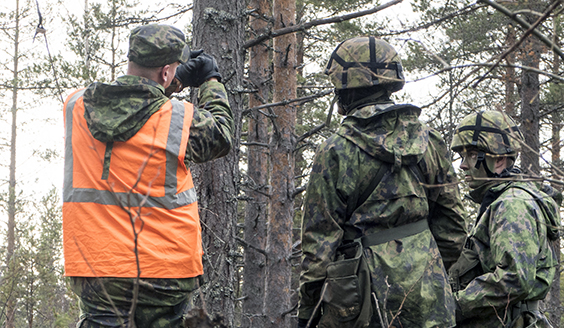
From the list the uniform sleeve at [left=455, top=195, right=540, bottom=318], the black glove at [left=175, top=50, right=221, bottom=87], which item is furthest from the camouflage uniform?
the uniform sleeve at [left=455, top=195, right=540, bottom=318]

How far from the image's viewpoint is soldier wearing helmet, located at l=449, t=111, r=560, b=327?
3266 mm

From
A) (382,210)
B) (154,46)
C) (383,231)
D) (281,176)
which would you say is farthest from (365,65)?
(281,176)

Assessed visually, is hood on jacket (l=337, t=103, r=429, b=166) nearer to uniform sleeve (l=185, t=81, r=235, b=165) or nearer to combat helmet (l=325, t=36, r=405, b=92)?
combat helmet (l=325, t=36, r=405, b=92)

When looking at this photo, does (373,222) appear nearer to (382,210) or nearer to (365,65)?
(382,210)

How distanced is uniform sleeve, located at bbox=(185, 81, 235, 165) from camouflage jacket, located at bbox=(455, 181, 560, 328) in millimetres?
1886

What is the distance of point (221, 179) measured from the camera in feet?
13.0

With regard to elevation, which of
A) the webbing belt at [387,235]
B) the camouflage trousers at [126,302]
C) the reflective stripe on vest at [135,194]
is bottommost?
the camouflage trousers at [126,302]

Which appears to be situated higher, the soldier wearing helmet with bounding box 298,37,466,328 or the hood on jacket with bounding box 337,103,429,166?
the hood on jacket with bounding box 337,103,429,166

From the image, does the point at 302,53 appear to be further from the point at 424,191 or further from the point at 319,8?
the point at 424,191

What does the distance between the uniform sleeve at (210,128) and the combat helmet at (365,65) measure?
0.75 meters

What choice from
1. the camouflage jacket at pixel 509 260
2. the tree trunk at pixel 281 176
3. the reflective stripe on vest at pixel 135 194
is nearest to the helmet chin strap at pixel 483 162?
the camouflage jacket at pixel 509 260

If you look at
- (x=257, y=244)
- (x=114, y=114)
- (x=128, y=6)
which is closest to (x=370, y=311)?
(x=114, y=114)

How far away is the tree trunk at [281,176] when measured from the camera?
868 centimetres

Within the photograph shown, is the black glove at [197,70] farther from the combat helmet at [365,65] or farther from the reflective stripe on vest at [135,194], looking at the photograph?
the combat helmet at [365,65]
